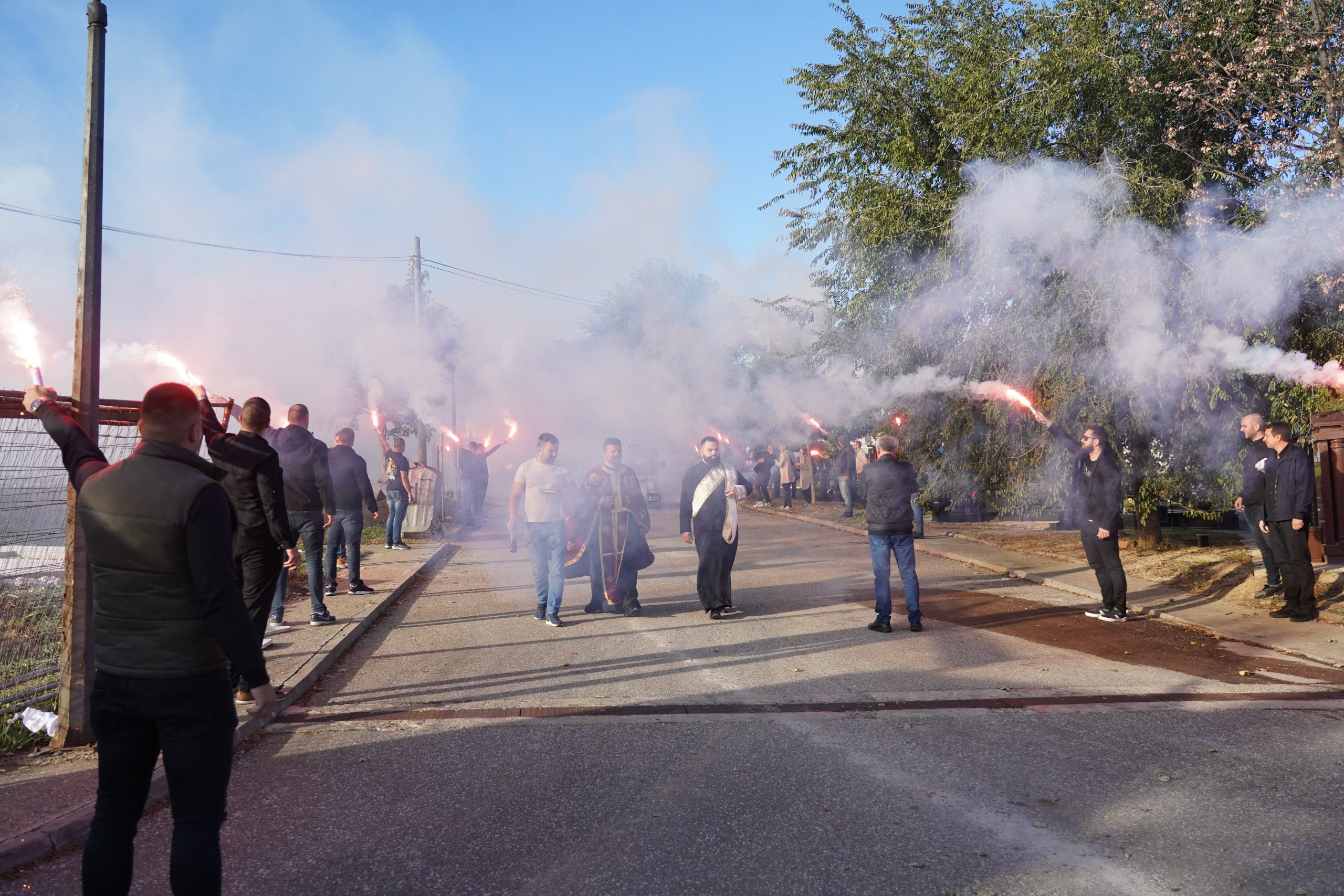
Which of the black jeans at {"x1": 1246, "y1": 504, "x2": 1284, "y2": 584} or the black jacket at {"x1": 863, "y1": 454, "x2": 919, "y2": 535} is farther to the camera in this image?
the black jeans at {"x1": 1246, "y1": 504, "x2": 1284, "y2": 584}

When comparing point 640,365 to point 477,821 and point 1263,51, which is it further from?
point 477,821

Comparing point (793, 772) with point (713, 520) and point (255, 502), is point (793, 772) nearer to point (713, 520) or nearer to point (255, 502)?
point (255, 502)

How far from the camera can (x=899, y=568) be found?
315 inches

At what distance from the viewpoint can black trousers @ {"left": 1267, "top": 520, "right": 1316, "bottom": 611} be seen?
795 centimetres

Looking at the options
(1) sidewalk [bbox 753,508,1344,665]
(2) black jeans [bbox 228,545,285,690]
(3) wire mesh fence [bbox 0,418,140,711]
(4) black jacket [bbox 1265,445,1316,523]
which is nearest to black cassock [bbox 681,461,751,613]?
(1) sidewalk [bbox 753,508,1344,665]

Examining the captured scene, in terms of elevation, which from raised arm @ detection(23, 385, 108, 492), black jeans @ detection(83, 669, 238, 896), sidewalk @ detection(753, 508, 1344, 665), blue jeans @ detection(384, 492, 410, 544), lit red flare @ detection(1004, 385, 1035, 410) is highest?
lit red flare @ detection(1004, 385, 1035, 410)

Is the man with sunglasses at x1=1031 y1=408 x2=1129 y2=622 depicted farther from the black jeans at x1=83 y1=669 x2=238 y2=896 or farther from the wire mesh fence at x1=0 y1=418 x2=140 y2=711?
the wire mesh fence at x1=0 y1=418 x2=140 y2=711

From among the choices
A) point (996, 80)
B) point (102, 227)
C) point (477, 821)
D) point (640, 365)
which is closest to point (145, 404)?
point (477, 821)

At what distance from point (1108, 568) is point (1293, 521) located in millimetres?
1534

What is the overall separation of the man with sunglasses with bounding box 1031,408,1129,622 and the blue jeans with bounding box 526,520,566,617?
485 centimetres

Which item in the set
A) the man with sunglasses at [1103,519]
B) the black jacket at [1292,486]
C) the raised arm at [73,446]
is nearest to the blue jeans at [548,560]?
the man with sunglasses at [1103,519]

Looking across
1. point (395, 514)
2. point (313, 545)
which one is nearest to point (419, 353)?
point (395, 514)

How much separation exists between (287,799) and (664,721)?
203cm

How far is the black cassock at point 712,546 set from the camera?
28.5 feet
